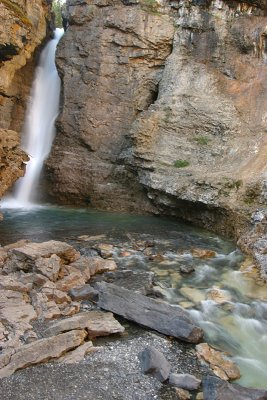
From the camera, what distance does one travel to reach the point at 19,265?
8.23 meters

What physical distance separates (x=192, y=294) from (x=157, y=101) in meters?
11.1

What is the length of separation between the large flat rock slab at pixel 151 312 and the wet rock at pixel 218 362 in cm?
27

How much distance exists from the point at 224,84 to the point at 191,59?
2076 millimetres

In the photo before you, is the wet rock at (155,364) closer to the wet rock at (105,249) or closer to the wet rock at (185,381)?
the wet rock at (185,381)

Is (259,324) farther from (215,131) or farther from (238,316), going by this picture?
(215,131)

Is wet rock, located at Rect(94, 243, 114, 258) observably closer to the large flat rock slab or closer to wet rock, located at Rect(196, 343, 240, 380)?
the large flat rock slab

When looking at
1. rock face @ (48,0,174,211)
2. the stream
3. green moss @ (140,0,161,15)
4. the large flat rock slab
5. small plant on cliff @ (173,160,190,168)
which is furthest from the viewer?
green moss @ (140,0,161,15)

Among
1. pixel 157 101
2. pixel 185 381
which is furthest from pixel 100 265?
pixel 157 101

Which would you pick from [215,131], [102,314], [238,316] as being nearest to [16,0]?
[215,131]

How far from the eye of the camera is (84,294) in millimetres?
7363

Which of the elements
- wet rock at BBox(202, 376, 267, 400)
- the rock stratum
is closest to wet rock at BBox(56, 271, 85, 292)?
wet rock at BBox(202, 376, 267, 400)

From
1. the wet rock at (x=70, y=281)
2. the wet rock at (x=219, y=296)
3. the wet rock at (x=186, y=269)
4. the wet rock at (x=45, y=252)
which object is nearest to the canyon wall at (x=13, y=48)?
the wet rock at (x=45, y=252)

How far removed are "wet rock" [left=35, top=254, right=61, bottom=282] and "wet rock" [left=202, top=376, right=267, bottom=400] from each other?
4000mm

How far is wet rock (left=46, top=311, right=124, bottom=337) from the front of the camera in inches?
231
